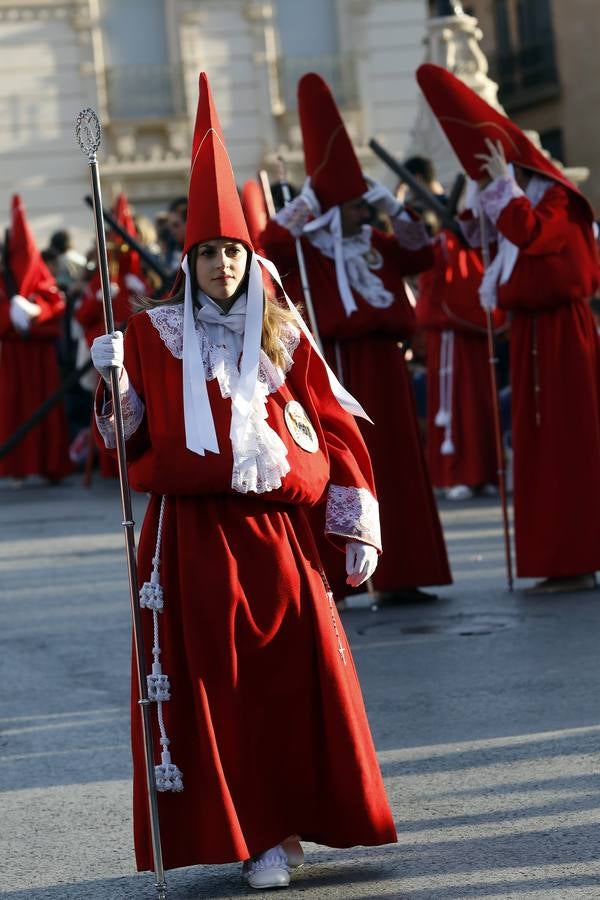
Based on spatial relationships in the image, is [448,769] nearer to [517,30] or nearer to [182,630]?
[182,630]

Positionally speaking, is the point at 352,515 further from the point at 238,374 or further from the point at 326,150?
the point at 326,150

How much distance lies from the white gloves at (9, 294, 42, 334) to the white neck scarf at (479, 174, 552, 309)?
827 cm

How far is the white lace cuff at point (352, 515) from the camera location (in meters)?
5.31

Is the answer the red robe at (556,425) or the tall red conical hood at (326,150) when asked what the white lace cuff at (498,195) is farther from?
the tall red conical hood at (326,150)

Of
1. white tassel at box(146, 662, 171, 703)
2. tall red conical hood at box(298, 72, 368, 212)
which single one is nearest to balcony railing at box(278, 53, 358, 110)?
tall red conical hood at box(298, 72, 368, 212)

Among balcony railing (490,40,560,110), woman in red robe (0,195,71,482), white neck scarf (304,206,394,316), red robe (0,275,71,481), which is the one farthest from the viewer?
balcony railing (490,40,560,110)

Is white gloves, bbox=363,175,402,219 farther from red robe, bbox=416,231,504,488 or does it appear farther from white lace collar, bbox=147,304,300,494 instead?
red robe, bbox=416,231,504,488

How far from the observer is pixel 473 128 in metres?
9.02

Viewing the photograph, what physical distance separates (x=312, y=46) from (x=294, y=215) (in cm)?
2279

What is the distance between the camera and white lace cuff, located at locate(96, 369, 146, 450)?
509cm

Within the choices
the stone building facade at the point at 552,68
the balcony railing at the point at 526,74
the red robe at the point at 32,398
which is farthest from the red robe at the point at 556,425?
the balcony railing at the point at 526,74

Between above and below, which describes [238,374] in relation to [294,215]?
below

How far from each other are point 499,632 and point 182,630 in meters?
3.50

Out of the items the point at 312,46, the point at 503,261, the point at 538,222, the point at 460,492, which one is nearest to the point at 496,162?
the point at 538,222
